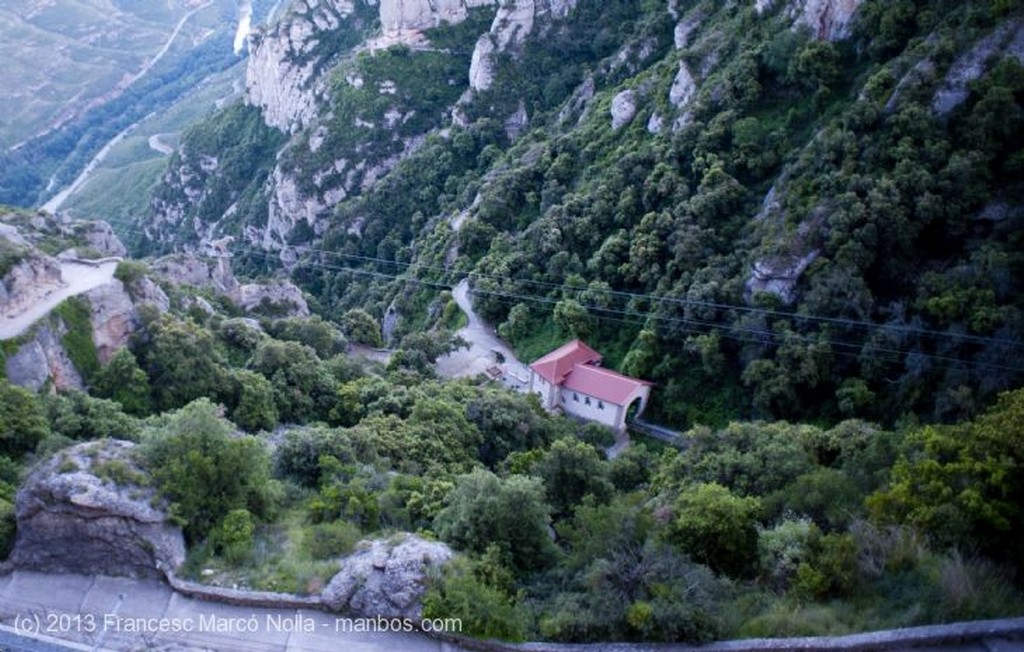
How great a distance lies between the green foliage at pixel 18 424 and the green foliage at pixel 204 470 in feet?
26.1

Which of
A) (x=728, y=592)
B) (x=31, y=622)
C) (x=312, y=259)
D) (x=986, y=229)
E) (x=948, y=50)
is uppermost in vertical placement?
(x=948, y=50)

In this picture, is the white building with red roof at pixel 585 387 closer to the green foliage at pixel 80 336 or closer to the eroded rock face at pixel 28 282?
the green foliage at pixel 80 336

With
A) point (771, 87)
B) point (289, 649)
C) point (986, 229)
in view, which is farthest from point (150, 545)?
point (771, 87)

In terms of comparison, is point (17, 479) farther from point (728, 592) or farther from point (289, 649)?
point (728, 592)

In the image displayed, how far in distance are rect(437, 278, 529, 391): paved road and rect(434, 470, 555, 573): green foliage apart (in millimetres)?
32813

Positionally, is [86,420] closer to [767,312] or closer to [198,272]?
[198,272]

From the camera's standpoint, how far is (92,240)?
6059 cm

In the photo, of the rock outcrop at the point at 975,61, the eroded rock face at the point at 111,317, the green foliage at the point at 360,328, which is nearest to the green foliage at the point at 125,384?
the eroded rock face at the point at 111,317

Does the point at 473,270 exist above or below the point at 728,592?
below

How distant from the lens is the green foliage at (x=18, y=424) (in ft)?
99.5

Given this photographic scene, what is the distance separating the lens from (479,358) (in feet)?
197

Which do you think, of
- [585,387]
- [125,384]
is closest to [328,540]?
[125,384]

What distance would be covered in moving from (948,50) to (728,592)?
1602 inches

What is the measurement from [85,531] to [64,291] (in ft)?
80.9
